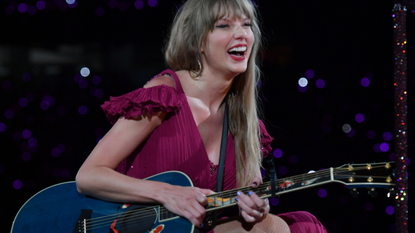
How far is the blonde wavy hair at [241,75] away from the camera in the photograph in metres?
1.76

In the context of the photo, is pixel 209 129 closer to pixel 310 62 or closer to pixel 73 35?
Result: pixel 310 62

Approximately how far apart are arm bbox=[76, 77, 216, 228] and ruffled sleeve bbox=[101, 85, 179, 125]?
0.04 metres

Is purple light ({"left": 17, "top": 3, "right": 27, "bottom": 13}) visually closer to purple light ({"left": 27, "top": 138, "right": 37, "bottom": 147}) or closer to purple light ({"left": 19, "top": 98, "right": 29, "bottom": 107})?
purple light ({"left": 19, "top": 98, "right": 29, "bottom": 107})

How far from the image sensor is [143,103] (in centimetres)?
153

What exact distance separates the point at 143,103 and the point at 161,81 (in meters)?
0.20

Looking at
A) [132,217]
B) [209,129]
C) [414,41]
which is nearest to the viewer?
[414,41]

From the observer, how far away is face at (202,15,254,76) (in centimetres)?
173

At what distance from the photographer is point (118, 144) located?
4.97ft

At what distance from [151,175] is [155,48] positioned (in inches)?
53.6

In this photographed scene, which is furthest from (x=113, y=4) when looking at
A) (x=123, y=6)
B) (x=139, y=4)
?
(x=139, y=4)

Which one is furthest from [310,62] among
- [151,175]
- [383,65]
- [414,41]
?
[151,175]

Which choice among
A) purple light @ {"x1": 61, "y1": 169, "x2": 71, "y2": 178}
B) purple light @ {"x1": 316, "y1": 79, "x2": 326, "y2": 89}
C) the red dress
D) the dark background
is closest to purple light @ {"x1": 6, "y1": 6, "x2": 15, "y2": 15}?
the dark background

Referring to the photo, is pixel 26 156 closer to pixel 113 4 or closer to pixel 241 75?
pixel 113 4

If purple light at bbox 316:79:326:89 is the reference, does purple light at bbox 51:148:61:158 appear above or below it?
below
